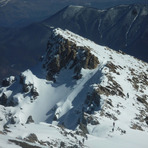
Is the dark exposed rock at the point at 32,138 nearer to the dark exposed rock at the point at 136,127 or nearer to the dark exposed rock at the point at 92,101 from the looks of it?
the dark exposed rock at the point at 136,127

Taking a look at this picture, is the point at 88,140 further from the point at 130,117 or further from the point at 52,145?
the point at 130,117

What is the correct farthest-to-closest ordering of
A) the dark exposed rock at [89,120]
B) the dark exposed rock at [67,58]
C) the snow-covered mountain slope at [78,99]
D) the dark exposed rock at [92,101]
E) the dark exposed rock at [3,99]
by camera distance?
the dark exposed rock at [67,58]
the dark exposed rock at [3,99]
the dark exposed rock at [92,101]
the dark exposed rock at [89,120]
the snow-covered mountain slope at [78,99]

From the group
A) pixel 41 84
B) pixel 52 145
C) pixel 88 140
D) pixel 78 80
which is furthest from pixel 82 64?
pixel 52 145

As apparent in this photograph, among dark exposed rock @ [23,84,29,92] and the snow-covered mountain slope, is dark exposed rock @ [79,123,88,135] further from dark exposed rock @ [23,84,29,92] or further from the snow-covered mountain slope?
dark exposed rock @ [23,84,29,92]

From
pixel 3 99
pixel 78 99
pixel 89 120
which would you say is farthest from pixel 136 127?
pixel 3 99

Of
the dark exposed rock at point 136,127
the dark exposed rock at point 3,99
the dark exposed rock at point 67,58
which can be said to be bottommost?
the dark exposed rock at point 3,99

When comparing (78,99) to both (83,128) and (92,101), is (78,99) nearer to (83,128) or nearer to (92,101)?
(92,101)

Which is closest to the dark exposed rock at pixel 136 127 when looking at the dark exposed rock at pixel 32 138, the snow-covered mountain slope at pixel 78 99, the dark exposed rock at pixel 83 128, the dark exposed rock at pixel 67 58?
the snow-covered mountain slope at pixel 78 99

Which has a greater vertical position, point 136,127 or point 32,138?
point 32,138
